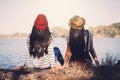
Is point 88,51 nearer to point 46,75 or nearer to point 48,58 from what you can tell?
point 48,58

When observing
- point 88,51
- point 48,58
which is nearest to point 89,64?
point 88,51

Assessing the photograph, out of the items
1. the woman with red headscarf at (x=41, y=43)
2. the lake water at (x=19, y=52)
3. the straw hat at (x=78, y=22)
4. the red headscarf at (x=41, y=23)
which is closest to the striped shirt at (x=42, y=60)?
the woman with red headscarf at (x=41, y=43)

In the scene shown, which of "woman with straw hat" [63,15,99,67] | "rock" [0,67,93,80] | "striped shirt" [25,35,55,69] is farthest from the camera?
"woman with straw hat" [63,15,99,67]

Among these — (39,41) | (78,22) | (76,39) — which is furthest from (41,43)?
(78,22)

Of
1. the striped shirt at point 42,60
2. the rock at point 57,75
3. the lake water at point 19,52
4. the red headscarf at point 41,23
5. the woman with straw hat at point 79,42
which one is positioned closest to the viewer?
the rock at point 57,75

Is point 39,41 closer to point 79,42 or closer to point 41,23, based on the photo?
point 41,23

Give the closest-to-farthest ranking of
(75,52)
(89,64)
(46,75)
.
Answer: (46,75), (89,64), (75,52)

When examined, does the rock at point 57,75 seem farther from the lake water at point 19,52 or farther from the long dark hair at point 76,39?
the lake water at point 19,52

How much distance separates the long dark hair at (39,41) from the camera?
231 inches

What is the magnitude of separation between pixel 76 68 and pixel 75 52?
0.91m

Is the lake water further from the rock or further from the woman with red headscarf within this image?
the rock

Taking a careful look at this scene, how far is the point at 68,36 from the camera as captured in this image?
616cm

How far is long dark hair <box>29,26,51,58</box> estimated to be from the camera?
5.87 meters

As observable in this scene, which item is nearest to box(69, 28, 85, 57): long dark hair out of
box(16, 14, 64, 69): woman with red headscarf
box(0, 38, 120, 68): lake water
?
box(16, 14, 64, 69): woman with red headscarf
